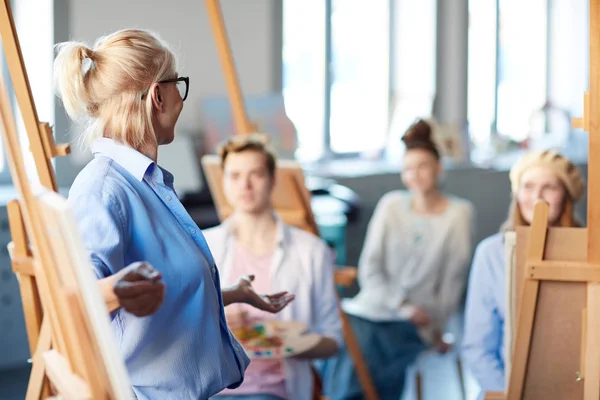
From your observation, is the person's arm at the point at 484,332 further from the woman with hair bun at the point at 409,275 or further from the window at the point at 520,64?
the window at the point at 520,64

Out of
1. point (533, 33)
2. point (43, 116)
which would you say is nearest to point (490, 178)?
point (533, 33)

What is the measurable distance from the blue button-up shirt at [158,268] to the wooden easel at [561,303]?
788 millimetres

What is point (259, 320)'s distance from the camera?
2.88m

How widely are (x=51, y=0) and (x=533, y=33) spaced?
17.3ft

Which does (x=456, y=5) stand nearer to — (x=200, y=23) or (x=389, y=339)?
(x=200, y=23)

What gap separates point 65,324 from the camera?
59.0 inches

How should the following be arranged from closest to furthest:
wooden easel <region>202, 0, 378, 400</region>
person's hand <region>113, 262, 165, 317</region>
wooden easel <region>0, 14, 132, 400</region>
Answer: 1. wooden easel <region>0, 14, 132, 400</region>
2. person's hand <region>113, 262, 165, 317</region>
3. wooden easel <region>202, 0, 378, 400</region>

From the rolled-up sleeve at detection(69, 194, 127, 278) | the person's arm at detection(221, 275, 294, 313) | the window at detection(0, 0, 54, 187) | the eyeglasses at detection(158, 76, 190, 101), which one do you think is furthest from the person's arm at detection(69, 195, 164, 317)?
the window at detection(0, 0, 54, 187)

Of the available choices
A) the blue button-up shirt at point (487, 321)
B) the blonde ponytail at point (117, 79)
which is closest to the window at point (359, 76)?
the blue button-up shirt at point (487, 321)

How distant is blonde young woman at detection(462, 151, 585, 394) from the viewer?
2.92m

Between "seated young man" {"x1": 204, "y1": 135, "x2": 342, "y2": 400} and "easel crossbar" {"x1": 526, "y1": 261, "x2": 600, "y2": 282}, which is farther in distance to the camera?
"seated young man" {"x1": 204, "y1": 135, "x2": 342, "y2": 400}

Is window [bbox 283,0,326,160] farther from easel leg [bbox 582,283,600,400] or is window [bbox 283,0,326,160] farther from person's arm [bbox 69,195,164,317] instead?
person's arm [bbox 69,195,164,317]

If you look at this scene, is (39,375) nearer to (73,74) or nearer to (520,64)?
(73,74)

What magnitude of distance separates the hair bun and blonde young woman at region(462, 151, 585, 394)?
4.70 ft
